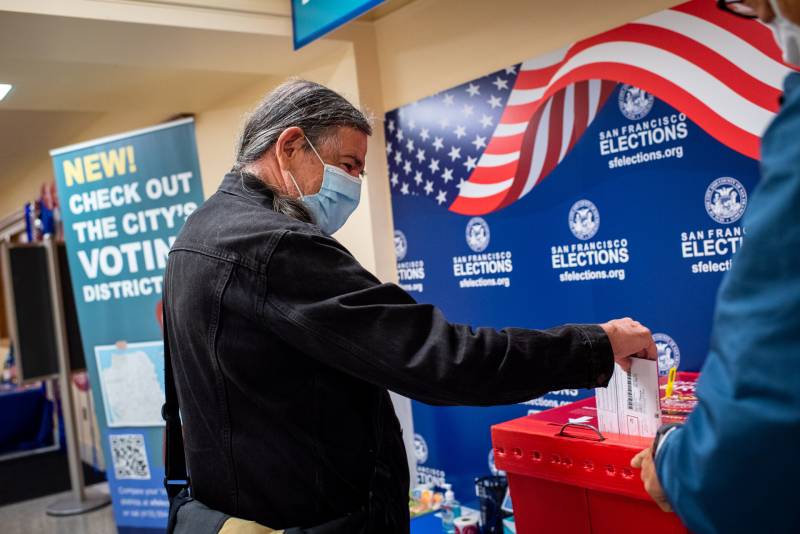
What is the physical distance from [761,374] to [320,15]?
2600 millimetres

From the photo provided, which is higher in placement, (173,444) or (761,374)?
(761,374)

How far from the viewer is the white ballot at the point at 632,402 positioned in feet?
4.94

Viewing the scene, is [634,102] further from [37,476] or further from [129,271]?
[37,476]

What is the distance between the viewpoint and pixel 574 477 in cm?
158

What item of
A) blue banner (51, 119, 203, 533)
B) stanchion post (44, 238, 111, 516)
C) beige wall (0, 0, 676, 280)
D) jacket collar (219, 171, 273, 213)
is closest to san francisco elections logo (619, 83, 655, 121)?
beige wall (0, 0, 676, 280)

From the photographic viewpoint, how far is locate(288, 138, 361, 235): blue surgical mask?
1.62 meters

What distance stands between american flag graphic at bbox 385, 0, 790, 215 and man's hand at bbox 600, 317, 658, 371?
3.27 ft

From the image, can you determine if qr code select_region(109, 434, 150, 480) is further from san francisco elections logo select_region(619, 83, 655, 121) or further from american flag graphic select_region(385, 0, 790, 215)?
san francisco elections logo select_region(619, 83, 655, 121)

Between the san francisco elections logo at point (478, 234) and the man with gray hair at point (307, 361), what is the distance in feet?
5.54

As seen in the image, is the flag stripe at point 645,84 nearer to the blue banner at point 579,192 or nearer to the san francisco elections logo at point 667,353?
the blue banner at point 579,192

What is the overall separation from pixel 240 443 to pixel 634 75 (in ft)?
5.74

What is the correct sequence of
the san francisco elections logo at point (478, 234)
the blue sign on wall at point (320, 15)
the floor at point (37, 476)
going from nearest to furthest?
the blue sign on wall at point (320, 15) → the san francisco elections logo at point (478, 234) → the floor at point (37, 476)

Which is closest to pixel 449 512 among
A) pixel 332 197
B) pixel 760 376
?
pixel 332 197

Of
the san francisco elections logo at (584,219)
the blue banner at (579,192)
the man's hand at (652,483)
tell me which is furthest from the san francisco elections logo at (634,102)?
the man's hand at (652,483)
